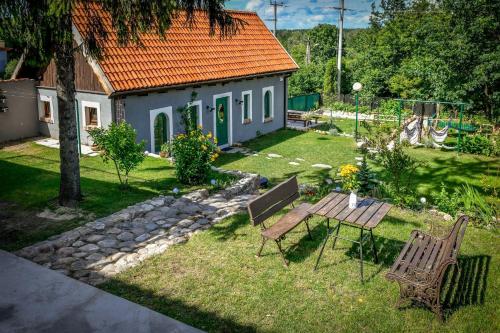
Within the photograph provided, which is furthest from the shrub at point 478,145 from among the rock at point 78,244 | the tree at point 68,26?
the rock at point 78,244

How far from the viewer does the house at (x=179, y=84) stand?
14.4m

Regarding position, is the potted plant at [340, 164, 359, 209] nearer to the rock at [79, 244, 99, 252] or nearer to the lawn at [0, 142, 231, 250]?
the rock at [79, 244, 99, 252]

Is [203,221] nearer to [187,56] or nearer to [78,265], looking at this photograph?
[78,265]

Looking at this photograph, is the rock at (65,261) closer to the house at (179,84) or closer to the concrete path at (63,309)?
the concrete path at (63,309)

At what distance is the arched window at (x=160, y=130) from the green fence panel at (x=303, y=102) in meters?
15.6

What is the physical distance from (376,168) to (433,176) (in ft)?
6.14

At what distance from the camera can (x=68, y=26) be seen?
28.2 ft

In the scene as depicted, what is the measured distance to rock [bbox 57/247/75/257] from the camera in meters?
7.78

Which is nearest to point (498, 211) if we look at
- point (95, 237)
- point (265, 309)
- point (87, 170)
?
point (265, 309)

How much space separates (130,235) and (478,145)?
51.8 ft

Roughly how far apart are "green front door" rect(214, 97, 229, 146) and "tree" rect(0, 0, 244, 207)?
8.83 m

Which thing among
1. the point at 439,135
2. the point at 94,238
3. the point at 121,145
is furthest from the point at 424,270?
the point at 439,135

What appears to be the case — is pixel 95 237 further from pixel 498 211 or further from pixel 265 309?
pixel 498 211

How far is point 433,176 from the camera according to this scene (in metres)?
15.2
